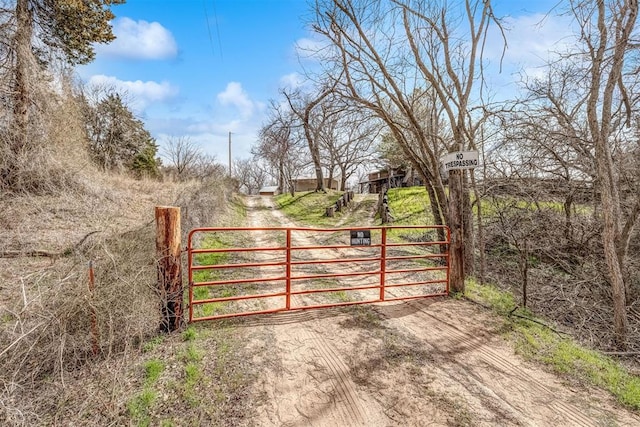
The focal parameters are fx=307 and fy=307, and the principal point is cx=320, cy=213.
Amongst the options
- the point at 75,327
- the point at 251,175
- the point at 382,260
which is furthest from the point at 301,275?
the point at 251,175

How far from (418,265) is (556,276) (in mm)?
3182

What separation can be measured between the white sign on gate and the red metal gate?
3.47 ft

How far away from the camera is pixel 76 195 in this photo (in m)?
8.21

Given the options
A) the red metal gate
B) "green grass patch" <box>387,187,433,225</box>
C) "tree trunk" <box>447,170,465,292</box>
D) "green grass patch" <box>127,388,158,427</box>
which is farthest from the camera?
"green grass patch" <box>387,187,433,225</box>

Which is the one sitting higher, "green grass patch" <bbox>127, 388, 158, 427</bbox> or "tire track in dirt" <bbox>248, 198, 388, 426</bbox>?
"green grass patch" <bbox>127, 388, 158, 427</bbox>

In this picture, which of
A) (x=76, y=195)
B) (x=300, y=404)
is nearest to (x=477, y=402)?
(x=300, y=404)

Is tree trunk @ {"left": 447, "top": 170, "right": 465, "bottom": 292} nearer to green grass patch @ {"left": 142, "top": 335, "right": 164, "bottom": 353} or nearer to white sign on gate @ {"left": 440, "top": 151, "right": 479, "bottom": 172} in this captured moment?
white sign on gate @ {"left": 440, "top": 151, "right": 479, "bottom": 172}

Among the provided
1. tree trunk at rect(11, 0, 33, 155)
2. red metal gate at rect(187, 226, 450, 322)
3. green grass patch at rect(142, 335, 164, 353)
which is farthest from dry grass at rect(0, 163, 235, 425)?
tree trunk at rect(11, 0, 33, 155)

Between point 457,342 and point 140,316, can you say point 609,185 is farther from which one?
point 140,316

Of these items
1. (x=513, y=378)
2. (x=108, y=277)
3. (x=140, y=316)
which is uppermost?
(x=108, y=277)

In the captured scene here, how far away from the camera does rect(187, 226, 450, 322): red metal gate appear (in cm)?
415

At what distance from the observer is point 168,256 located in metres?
3.49

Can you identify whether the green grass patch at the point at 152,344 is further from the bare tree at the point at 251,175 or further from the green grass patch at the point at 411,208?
the bare tree at the point at 251,175

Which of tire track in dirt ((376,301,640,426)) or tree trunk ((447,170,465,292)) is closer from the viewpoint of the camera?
tire track in dirt ((376,301,640,426))
